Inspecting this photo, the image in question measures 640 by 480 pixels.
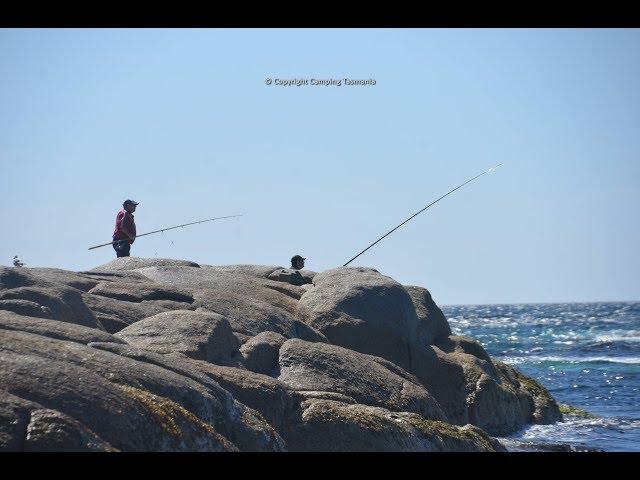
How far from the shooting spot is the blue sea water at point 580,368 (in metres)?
16.5

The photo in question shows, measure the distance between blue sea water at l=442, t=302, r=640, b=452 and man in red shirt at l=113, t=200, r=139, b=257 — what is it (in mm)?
7980

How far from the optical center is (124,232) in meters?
19.4

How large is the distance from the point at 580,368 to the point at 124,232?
61.8 feet

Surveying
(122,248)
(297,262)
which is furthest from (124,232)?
(297,262)

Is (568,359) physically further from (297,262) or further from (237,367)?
(237,367)

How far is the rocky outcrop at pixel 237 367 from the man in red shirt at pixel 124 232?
4.58 ft
